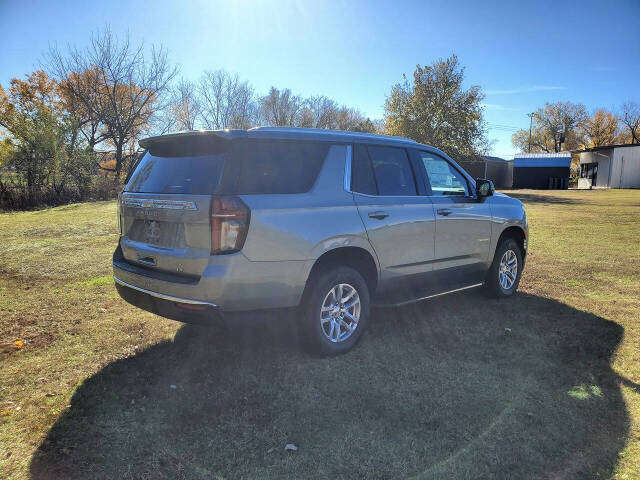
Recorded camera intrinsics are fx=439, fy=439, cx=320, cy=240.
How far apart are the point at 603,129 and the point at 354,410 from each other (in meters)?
87.1

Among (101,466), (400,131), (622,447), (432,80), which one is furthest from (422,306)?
(432,80)

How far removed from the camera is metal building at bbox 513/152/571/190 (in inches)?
1907

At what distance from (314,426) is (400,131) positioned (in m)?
35.6

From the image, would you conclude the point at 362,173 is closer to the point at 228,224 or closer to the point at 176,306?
the point at 228,224

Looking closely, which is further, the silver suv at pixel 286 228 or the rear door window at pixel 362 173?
the rear door window at pixel 362 173

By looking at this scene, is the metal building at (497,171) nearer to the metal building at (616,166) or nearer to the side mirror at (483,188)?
the metal building at (616,166)

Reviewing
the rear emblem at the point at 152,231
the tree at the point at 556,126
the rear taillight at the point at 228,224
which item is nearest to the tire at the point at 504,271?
the rear taillight at the point at 228,224

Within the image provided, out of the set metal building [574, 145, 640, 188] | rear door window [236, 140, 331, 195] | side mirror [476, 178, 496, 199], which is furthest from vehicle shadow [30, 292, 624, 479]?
metal building [574, 145, 640, 188]

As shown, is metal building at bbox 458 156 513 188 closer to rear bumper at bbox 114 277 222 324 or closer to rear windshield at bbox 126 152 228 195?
rear windshield at bbox 126 152 228 195

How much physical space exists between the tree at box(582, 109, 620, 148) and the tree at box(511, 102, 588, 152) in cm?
180

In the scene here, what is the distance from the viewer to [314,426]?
2.87 metres

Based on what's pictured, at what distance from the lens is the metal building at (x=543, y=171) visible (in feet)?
159

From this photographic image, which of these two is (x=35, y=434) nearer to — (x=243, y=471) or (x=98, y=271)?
(x=243, y=471)

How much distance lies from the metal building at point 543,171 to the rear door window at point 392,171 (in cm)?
4978
